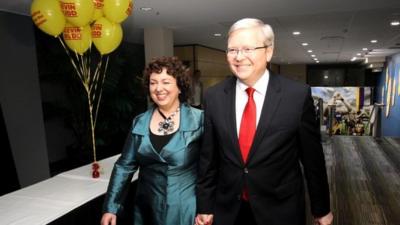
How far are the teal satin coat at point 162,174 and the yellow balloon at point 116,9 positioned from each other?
4.62ft

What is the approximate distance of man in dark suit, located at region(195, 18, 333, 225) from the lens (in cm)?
137

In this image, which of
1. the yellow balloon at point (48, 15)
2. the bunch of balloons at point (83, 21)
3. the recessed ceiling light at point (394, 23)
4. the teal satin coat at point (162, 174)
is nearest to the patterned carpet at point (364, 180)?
the teal satin coat at point (162, 174)

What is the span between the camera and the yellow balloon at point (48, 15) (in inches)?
106

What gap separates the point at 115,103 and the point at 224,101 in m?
4.35

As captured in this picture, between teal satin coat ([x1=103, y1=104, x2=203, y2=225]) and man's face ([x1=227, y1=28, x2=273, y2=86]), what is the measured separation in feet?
1.51

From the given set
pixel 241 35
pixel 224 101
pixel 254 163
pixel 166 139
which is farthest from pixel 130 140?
pixel 241 35

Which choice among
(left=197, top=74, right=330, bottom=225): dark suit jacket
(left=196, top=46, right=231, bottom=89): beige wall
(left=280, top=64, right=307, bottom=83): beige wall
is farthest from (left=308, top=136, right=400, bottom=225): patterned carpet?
(left=280, top=64, right=307, bottom=83): beige wall

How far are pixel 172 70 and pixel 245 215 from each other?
2.64ft

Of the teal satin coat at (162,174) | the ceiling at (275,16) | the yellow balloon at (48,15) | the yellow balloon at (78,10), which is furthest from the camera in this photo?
the ceiling at (275,16)

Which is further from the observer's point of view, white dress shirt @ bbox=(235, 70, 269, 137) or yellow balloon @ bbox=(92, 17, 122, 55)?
yellow balloon @ bbox=(92, 17, 122, 55)

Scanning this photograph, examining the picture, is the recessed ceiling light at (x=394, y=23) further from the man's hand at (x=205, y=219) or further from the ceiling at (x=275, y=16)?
the man's hand at (x=205, y=219)

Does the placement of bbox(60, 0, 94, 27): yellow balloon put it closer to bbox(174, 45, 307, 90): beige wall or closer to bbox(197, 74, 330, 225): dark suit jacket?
bbox(197, 74, 330, 225): dark suit jacket

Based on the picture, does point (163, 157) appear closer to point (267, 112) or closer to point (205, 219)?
point (205, 219)

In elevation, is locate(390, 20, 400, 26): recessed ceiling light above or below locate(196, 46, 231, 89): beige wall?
above
